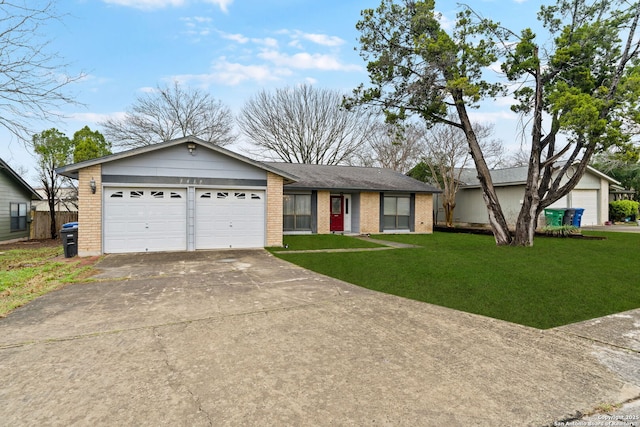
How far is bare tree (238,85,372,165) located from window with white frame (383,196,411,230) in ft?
32.1

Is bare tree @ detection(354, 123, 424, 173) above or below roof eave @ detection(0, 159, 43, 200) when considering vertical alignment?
above

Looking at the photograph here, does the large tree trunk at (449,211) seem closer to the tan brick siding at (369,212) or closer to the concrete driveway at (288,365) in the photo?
the tan brick siding at (369,212)

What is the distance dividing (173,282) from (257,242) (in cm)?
535

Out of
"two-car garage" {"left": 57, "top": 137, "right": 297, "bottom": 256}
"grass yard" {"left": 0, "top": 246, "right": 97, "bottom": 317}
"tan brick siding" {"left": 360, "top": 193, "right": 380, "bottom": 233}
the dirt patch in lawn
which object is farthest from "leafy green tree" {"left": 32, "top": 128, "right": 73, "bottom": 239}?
"tan brick siding" {"left": 360, "top": 193, "right": 380, "bottom": 233}

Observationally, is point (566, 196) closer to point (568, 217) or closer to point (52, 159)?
point (568, 217)

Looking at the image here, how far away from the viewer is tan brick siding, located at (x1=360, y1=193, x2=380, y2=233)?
16.9 meters

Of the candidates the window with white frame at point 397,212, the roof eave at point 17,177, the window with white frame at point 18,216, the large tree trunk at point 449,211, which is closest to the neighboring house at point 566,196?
the large tree trunk at point 449,211

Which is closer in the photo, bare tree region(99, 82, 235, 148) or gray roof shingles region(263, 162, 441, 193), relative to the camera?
gray roof shingles region(263, 162, 441, 193)

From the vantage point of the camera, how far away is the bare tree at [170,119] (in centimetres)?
2305

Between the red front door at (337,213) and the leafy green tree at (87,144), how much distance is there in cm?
1451

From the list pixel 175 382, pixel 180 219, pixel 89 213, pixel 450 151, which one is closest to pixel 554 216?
pixel 450 151

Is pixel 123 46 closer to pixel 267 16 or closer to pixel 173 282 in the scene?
pixel 267 16

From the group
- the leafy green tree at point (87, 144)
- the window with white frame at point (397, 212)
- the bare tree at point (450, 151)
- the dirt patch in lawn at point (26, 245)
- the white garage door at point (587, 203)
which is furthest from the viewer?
the bare tree at point (450, 151)

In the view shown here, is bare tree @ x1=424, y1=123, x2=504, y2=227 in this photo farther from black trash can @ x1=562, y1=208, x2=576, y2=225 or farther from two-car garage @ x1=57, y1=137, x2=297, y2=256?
two-car garage @ x1=57, y1=137, x2=297, y2=256
